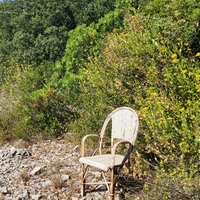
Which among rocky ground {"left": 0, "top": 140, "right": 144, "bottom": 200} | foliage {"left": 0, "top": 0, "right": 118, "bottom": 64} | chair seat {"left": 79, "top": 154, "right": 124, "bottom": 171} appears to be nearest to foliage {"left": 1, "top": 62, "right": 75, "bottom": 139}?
rocky ground {"left": 0, "top": 140, "right": 144, "bottom": 200}

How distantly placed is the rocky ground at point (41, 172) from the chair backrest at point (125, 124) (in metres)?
0.82

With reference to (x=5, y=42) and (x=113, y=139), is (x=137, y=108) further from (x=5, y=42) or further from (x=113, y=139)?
(x=5, y=42)

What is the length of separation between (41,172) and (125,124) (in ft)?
5.68

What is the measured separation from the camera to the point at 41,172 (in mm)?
5664

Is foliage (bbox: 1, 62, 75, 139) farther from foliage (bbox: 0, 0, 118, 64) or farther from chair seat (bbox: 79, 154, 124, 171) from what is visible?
foliage (bbox: 0, 0, 118, 64)

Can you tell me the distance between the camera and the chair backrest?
176 inches

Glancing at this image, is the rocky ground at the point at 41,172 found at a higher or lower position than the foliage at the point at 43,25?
lower

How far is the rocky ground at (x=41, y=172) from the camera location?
16.3 feet

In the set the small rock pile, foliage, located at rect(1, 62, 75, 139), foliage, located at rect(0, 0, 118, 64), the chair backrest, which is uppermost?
foliage, located at rect(0, 0, 118, 64)

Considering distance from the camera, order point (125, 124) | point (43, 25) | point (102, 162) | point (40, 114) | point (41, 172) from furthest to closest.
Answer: point (43, 25) < point (40, 114) < point (41, 172) < point (125, 124) < point (102, 162)

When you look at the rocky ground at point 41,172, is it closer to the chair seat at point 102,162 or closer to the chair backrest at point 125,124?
the chair seat at point 102,162

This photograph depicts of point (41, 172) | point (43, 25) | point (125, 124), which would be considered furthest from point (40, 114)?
point (43, 25)

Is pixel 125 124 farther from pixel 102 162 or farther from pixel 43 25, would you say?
pixel 43 25

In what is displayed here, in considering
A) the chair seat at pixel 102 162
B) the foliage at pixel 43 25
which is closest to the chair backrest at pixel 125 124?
the chair seat at pixel 102 162
